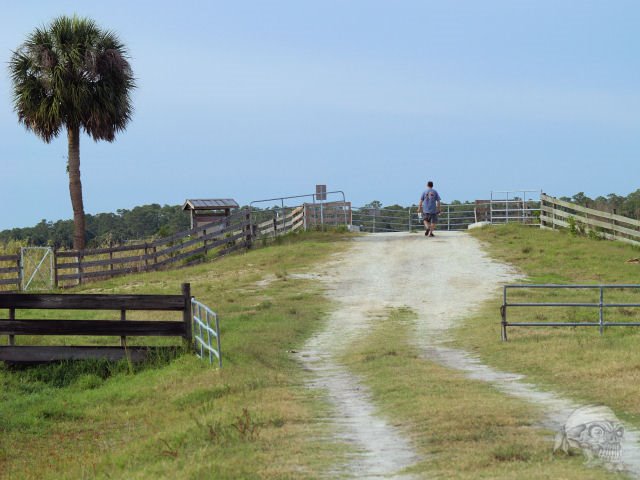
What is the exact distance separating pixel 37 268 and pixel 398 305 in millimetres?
15289

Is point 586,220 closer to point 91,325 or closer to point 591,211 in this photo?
point 591,211

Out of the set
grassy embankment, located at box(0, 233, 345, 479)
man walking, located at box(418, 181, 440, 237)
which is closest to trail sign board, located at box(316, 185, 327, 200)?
man walking, located at box(418, 181, 440, 237)

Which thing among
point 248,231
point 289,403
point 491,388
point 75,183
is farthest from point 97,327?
point 75,183

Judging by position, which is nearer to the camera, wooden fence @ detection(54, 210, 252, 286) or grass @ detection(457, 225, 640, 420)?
grass @ detection(457, 225, 640, 420)

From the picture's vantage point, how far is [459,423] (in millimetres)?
10898

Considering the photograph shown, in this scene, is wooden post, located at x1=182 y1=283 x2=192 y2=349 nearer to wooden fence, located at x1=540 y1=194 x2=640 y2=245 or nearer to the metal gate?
the metal gate

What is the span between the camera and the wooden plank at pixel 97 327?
59.8 ft

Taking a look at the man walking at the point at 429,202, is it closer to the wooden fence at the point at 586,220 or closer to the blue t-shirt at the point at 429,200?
the blue t-shirt at the point at 429,200

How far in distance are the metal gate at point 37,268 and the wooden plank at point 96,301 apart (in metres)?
17.3

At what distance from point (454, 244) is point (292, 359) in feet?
72.4

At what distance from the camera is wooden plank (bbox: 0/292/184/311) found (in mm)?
18016

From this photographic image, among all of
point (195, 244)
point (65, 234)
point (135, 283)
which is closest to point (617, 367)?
point (135, 283)

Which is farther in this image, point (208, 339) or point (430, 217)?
point (430, 217)

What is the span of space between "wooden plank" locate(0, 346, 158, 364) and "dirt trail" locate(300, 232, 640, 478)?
11.5ft
